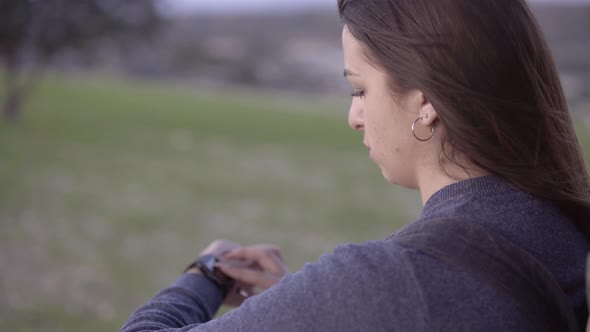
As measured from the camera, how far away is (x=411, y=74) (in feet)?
3.86

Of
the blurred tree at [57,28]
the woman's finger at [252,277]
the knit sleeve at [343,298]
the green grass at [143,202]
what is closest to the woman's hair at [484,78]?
the knit sleeve at [343,298]

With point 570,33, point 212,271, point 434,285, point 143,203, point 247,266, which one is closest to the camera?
point 434,285

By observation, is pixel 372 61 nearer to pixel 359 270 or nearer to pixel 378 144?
pixel 378 144

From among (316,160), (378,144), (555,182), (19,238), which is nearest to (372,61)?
(378,144)

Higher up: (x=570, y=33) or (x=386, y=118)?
(x=386, y=118)

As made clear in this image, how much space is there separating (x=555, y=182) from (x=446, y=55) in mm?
337

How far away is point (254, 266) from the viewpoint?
1.83 metres

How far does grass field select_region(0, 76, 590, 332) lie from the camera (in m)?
5.09

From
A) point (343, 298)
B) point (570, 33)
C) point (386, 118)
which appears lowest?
point (570, 33)

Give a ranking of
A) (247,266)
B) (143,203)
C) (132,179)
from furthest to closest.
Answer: (132,179)
(143,203)
(247,266)

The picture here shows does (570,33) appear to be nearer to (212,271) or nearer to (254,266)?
(254,266)

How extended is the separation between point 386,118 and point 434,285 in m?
0.37

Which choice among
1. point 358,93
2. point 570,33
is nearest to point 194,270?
point 358,93

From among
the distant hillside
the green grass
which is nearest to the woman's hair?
the green grass
